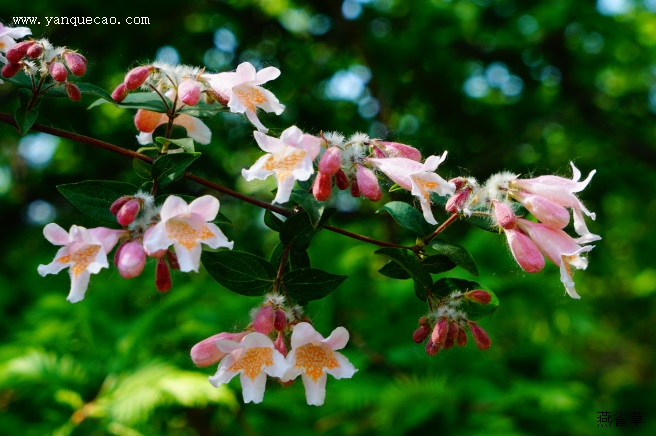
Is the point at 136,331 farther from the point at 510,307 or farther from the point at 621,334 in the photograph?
the point at 621,334

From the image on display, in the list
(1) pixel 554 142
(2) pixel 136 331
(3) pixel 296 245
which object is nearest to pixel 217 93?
(3) pixel 296 245

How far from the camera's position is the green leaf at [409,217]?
723 millimetres

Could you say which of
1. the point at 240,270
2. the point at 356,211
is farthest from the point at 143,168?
the point at 356,211

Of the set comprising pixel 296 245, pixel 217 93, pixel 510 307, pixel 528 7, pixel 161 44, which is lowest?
pixel 510 307

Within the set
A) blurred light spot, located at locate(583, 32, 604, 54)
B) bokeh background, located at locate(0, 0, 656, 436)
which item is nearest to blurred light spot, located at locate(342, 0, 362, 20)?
bokeh background, located at locate(0, 0, 656, 436)

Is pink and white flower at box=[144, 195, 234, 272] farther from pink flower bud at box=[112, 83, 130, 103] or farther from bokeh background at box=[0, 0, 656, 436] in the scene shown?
bokeh background at box=[0, 0, 656, 436]

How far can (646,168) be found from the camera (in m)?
3.52

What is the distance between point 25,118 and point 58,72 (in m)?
0.06

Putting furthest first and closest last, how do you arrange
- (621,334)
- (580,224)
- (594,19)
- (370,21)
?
(621,334) → (370,21) → (594,19) → (580,224)

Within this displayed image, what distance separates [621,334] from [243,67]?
5961mm

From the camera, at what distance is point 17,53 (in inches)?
26.4

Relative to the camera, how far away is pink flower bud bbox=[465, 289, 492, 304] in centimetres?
69

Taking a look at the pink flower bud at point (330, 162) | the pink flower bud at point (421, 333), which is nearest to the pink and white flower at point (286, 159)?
the pink flower bud at point (330, 162)

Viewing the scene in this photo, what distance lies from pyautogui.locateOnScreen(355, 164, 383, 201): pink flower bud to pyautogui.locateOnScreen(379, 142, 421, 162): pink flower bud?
0.16 ft
